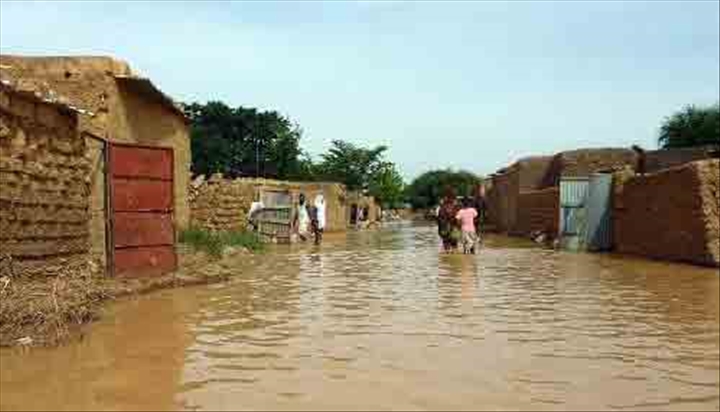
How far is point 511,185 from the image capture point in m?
31.6

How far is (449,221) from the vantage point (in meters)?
18.8

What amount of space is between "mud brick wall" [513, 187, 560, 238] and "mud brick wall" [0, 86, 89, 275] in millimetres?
14084

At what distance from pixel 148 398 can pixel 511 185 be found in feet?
91.3

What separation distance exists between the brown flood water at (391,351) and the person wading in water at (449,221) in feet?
24.0

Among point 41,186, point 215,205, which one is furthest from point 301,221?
point 41,186

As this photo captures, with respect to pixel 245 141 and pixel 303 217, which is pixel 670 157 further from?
pixel 245 141

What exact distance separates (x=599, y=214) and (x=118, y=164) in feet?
40.9

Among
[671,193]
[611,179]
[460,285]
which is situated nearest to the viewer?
[460,285]

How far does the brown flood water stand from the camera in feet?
15.9

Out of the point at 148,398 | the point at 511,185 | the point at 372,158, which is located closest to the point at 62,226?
the point at 148,398

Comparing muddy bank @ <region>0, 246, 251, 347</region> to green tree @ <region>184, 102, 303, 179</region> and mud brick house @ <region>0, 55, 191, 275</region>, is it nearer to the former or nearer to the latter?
mud brick house @ <region>0, 55, 191, 275</region>

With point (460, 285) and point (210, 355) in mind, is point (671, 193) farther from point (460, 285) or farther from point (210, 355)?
point (210, 355)

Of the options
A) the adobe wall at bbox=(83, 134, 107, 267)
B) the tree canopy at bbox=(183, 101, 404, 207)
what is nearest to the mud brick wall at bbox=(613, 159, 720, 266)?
the adobe wall at bbox=(83, 134, 107, 267)

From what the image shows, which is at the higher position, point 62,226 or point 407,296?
point 62,226
